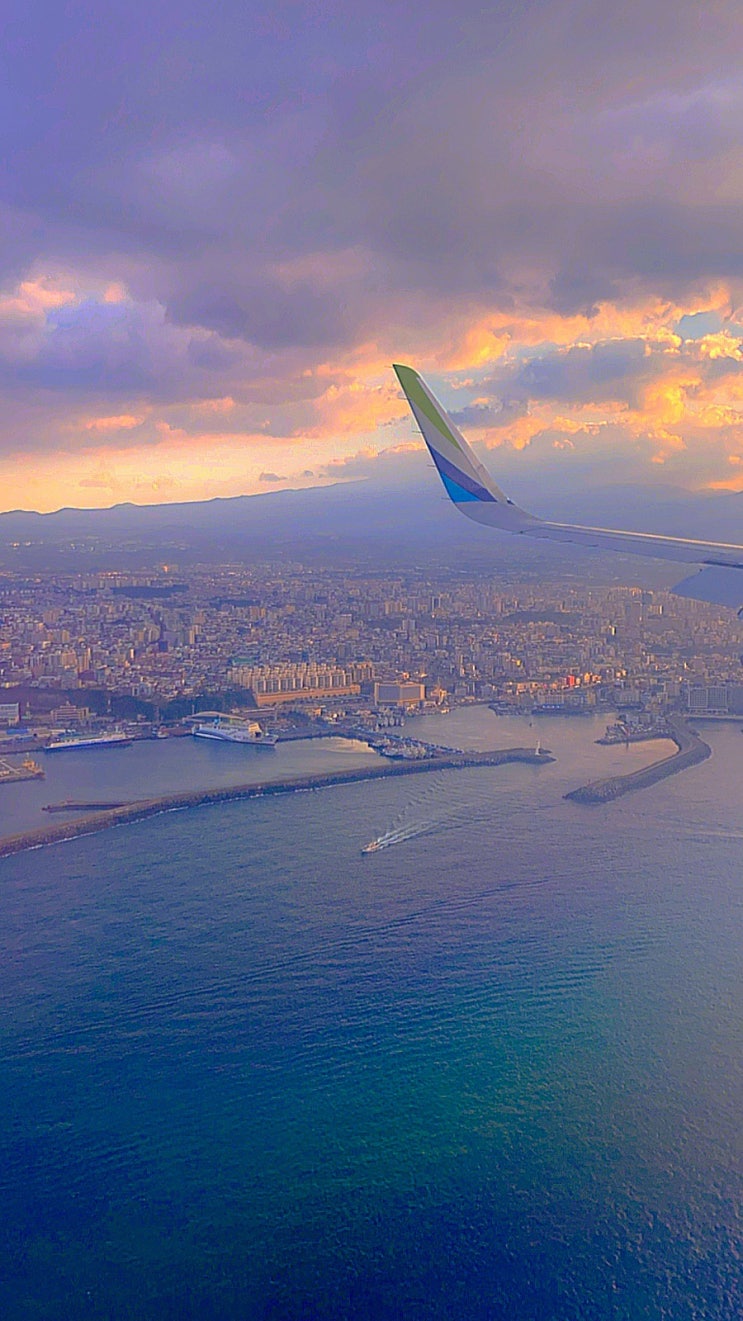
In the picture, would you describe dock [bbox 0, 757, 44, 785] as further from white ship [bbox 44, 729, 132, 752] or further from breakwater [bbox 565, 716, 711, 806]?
breakwater [bbox 565, 716, 711, 806]

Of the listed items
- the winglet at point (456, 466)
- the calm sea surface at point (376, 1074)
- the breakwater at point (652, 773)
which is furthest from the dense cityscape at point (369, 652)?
the winglet at point (456, 466)

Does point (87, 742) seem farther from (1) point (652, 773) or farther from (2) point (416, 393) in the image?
(2) point (416, 393)

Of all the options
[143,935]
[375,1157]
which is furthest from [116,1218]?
[143,935]

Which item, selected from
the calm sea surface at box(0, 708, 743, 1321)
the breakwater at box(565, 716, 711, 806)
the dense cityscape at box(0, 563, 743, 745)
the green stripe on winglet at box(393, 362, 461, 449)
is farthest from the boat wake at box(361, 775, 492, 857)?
the green stripe on winglet at box(393, 362, 461, 449)

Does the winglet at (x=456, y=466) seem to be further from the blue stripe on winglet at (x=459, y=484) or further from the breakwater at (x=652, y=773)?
the breakwater at (x=652, y=773)

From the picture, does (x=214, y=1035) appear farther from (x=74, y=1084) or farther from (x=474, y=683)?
(x=474, y=683)

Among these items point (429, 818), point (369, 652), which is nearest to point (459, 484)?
point (429, 818)
